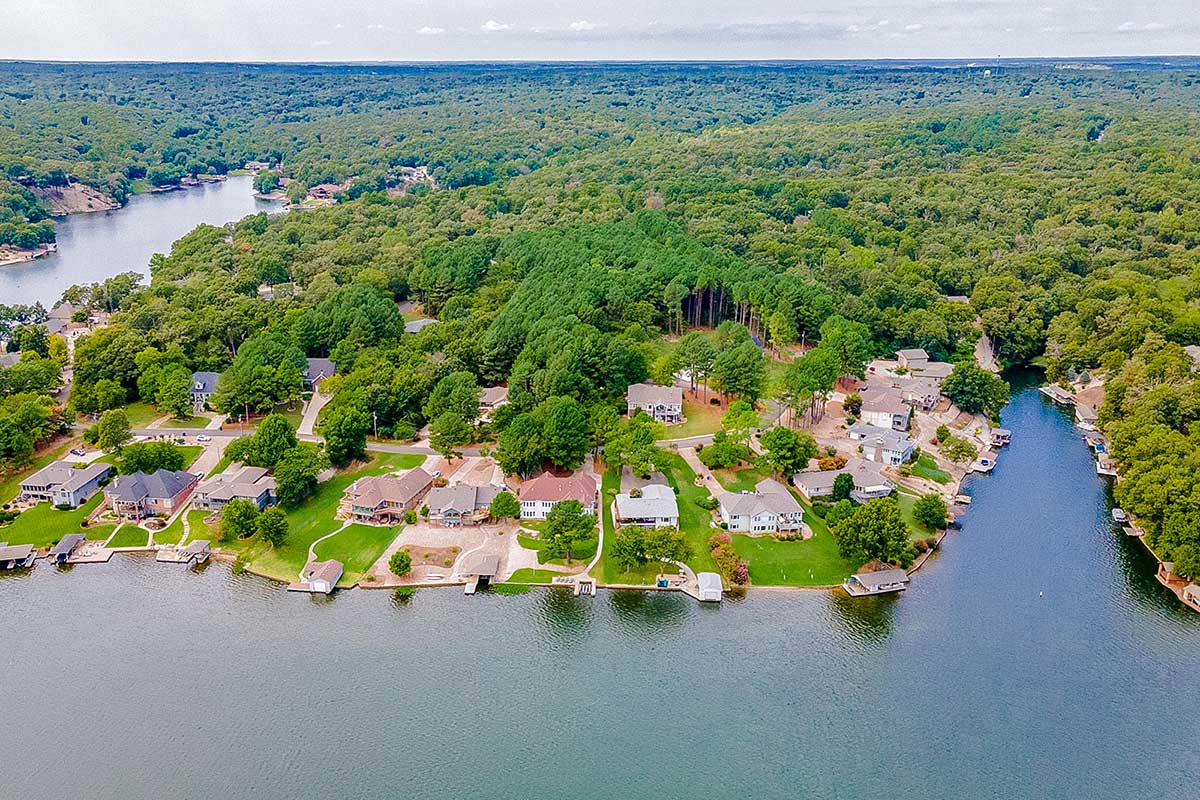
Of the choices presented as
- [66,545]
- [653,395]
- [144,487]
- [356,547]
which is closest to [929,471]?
[653,395]

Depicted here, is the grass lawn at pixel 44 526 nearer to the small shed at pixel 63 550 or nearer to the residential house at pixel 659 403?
the small shed at pixel 63 550

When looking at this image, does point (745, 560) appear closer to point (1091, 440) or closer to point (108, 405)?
point (1091, 440)

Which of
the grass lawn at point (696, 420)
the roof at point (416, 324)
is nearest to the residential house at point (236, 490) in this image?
the grass lawn at point (696, 420)

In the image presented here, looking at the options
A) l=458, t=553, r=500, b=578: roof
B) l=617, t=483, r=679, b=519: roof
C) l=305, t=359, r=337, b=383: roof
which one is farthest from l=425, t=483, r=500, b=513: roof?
l=305, t=359, r=337, b=383: roof

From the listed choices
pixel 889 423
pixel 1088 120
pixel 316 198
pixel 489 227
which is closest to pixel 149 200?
pixel 316 198

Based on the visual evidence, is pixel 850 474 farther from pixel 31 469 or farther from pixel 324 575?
pixel 31 469
